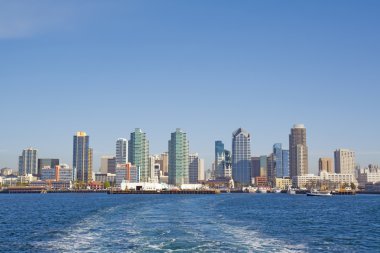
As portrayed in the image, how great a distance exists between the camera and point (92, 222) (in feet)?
270

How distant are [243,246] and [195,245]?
16.5 feet

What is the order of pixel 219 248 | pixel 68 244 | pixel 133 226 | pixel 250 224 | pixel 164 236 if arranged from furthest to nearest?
pixel 250 224, pixel 133 226, pixel 164 236, pixel 68 244, pixel 219 248

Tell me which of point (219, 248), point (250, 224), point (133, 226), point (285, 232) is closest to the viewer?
point (219, 248)

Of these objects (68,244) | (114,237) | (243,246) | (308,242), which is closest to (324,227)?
(308,242)

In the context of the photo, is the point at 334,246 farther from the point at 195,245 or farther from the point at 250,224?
the point at 250,224

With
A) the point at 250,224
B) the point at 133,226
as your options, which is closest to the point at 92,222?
the point at 133,226

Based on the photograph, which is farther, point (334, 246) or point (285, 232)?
point (285, 232)

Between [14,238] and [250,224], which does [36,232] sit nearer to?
[14,238]

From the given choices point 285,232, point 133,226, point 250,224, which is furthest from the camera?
point 250,224

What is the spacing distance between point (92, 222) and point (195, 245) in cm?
3275

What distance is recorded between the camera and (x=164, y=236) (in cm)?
6106

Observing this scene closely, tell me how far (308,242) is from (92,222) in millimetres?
37335

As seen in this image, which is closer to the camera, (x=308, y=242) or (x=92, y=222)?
(x=308, y=242)

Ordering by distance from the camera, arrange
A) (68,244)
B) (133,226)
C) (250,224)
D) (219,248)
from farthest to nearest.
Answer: (250,224), (133,226), (68,244), (219,248)
